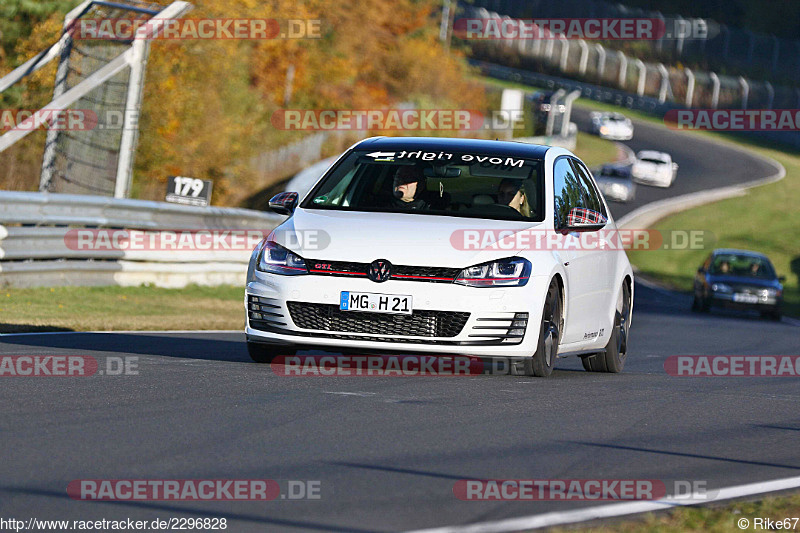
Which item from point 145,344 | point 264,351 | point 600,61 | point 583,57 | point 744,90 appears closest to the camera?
point 264,351

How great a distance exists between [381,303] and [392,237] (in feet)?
1.56

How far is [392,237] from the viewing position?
30.9 ft

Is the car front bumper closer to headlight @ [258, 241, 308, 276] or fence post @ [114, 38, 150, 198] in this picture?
headlight @ [258, 241, 308, 276]

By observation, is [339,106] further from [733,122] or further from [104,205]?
[104,205]

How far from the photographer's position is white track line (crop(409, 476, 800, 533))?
5061 mm

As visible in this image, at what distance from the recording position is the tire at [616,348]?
1162 centimetres

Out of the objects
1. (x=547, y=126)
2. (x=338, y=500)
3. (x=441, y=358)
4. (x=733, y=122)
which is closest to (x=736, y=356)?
(x=441, y=358)

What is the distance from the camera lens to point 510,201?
33.6 ft

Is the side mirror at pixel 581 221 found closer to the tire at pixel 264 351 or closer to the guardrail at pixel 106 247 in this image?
the tire at pixel 264 351

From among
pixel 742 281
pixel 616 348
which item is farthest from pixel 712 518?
pixel 742 281

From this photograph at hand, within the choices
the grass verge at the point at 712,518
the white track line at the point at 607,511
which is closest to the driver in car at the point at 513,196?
the white track line at the point at 607,511

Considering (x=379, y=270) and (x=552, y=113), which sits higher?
(x=379, y=270)

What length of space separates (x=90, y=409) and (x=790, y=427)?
159 inches

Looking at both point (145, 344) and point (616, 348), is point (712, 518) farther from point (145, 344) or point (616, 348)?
point (145, 344)
